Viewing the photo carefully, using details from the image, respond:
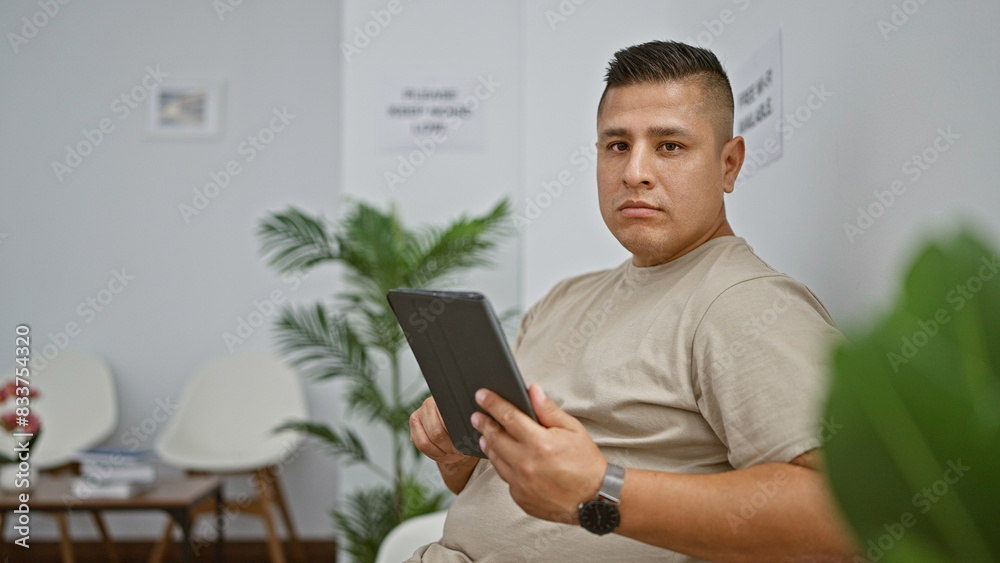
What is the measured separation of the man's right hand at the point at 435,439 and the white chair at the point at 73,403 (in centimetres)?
339

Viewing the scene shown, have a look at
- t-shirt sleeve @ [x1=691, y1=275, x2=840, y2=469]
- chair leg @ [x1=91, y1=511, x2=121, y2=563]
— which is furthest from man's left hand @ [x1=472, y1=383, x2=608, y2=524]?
chair leg @ [x1=91, y1=511, x2=121, y2=563]

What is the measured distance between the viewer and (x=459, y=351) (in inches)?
35.7

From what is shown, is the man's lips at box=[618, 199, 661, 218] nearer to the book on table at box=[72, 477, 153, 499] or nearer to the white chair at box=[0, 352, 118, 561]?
the book on table at box=[72, 477, 153, 499]

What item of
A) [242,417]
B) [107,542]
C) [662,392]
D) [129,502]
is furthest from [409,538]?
[107,542]

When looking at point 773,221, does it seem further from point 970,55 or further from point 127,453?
point 127,453

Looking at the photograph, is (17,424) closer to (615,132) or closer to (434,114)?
(434,114)

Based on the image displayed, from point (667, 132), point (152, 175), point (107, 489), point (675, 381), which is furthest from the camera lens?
point (152, 175)

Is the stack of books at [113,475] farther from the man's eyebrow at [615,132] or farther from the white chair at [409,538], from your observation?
the man's eyebrow at [615,132]

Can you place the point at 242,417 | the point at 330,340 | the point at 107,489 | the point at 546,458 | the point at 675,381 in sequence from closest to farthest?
1. the point at 546,458
2. the point at 675,381
3. the point at 107,489
4. the point at 330,340
5. the point at 242,417

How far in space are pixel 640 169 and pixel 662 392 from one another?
37 centimetres

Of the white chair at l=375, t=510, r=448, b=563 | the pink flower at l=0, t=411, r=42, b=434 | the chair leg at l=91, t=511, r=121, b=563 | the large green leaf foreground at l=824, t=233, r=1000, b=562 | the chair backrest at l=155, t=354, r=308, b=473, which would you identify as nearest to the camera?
the large green leaf foreground at l=824, t=233, r=1000, b=562

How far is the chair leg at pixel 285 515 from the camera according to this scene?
3793 mm

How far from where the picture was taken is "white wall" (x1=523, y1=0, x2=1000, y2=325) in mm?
936

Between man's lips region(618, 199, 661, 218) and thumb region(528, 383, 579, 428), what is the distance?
476 mm
